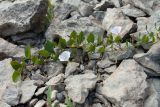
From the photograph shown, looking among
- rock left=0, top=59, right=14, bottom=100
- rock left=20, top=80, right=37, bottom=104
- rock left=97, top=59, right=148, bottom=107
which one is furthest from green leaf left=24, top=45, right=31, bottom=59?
rock left=97, top=59, right=148, bottom=107

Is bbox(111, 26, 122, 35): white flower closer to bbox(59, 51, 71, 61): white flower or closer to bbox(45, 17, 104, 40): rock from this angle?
bbox(45, 17, 104, 40): rock

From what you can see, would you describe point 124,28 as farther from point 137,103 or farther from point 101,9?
point 137,103

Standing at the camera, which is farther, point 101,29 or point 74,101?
point 101,29

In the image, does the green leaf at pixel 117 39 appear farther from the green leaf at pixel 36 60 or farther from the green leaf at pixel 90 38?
the green leaf at pixel 36 60

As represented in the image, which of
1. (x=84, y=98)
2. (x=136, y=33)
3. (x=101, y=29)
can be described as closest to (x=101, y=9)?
(x=101, y=29)

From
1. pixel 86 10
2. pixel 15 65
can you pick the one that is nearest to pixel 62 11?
pixel 86 10

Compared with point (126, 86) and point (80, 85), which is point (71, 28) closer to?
point (80, 85)
